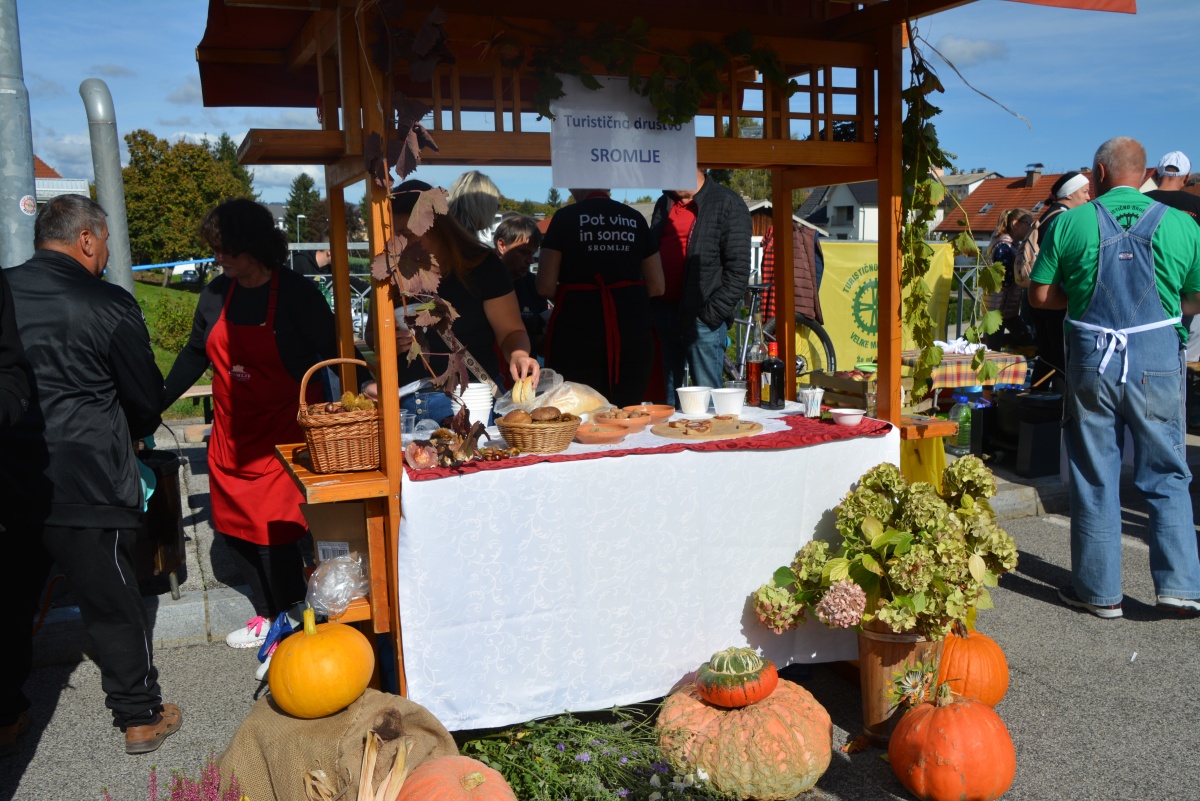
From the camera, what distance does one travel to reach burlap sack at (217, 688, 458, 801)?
2599mm

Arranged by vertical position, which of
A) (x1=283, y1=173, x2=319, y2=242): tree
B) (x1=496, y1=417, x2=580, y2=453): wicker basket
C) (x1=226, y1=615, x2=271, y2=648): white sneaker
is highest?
(x1=283, y1=173, x2=319, y2=242): tree

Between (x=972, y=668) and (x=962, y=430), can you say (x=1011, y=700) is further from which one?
(x=962, y=430)

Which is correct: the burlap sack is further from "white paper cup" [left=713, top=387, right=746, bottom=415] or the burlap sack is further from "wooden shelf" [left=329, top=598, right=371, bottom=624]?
"white paper cup" [left=713, top=387, right=746, bottom=415]

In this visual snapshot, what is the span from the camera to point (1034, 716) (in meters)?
3.47

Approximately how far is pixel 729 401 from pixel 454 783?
1842mm

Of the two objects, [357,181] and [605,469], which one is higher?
[357,181]

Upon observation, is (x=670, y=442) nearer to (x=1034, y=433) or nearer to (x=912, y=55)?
(x=912, y=55)

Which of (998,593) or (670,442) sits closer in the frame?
(670,442)

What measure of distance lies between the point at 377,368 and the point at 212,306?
140 cm

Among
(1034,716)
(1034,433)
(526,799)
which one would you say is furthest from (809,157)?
(1034,433)

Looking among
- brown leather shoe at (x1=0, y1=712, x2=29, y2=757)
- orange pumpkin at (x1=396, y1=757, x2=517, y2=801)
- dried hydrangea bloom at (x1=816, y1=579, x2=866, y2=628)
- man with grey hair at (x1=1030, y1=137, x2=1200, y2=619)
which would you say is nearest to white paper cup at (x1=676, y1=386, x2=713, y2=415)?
dried hydrangea bloom at (x1=816, y1=579, x2=866, y2=628)

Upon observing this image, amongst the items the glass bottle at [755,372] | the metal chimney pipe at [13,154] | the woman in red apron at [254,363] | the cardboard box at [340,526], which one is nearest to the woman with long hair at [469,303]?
the woman in red apron at [254,363]

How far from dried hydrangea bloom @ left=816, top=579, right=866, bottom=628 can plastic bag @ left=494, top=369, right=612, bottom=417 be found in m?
1.12

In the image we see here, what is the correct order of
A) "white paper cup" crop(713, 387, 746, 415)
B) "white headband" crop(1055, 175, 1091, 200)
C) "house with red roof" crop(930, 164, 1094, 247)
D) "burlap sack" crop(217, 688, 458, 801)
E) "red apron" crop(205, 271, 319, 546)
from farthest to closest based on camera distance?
"house with red roof" crop(930, 164, 1094, 247), "white headband" crop(1055, 175, 1091, 200), "red apron" crop(205, 271, 319, 546), "white paper cup" crop(713, 387, 746, 415), "burlap sack" crop(217, 688, 458, 801)
